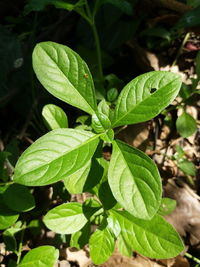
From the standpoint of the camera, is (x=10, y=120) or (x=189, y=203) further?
(x=10, y=120)

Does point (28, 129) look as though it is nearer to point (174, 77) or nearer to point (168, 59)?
point (168, 59)

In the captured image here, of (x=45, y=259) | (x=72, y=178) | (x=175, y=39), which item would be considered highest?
(x=175, y=39)

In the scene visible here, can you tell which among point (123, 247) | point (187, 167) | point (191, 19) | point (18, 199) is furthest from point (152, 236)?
point (191, 19)

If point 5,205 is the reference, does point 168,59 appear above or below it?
above

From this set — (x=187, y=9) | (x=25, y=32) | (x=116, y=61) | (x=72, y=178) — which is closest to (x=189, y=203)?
(x=72, y=178)

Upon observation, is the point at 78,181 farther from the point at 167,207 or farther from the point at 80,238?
the point at 167,207

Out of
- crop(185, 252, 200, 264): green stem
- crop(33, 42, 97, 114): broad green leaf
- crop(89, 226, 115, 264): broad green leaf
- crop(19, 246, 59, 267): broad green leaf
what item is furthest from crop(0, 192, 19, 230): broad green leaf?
crop(185, 252, 200, 264): green stem

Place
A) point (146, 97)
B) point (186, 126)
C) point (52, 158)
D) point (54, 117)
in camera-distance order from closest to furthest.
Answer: point (52, 158) < point (146, 97) < point (54, 117) < point (186, 126)
